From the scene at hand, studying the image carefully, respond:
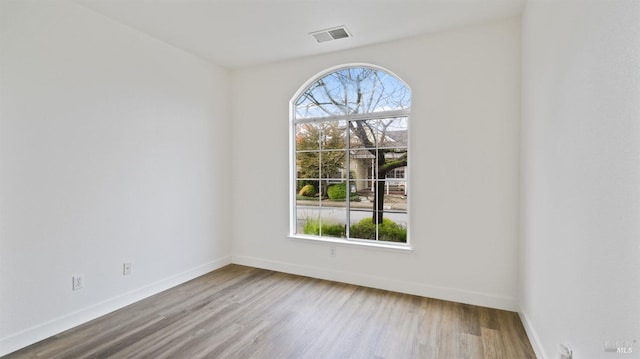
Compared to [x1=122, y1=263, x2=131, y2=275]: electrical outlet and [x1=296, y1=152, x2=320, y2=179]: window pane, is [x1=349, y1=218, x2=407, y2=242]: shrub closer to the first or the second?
[x1=296, y1=152, x2=320, y2=179]: window pane

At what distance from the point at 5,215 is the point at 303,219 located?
9.00 feet

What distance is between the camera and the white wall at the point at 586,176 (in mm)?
994

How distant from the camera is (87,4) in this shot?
253 centimetres

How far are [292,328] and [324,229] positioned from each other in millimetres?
1515

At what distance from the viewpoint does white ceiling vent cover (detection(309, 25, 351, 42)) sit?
297 cm

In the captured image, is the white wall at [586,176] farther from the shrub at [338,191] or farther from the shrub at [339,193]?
the shrub at [338,191]

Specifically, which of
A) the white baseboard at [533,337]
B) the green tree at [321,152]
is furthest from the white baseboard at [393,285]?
the green tree at [321,152]

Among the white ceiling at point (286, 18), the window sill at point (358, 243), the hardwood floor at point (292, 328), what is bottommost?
the hardwood floor at point (292, 328)

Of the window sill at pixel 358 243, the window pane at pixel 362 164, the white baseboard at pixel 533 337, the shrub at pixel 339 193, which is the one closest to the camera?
the white baseboard at pixel 533 337

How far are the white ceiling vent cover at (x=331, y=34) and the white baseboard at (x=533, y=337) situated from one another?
9.97ft

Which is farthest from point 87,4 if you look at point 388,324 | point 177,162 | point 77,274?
point 388,324

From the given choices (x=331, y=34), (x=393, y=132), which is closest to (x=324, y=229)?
(x=393, y=132)

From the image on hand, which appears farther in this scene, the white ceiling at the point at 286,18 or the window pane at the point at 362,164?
the window pane at the point at 362,164

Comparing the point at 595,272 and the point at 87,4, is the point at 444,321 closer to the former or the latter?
the point at 595,272
